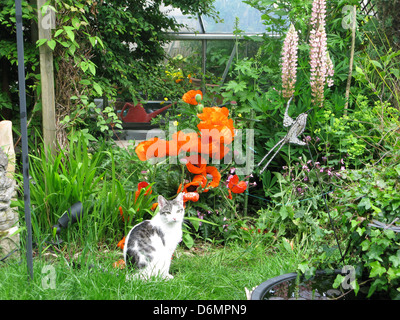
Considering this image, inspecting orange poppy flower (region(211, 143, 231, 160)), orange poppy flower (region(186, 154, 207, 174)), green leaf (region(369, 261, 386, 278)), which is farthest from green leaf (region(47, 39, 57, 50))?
green leaf (region(369, 261, 386, 278))

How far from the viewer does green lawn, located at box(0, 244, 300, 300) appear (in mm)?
2002

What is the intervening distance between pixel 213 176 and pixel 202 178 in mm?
104

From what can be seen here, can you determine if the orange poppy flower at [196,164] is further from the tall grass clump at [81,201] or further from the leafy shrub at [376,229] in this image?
the leafy shrub at [376,229]

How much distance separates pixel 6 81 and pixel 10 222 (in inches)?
84.4

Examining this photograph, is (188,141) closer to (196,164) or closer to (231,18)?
(196,164)

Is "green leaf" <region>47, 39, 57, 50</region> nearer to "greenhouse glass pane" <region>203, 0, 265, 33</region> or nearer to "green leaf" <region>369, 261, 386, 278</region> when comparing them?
"green leaf" <region>369, 261, 386, 278</region>

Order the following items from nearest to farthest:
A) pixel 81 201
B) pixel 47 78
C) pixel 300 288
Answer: pixel 300 288 < pixel 81 201 < pixel 47 78

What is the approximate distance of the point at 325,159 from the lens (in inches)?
134

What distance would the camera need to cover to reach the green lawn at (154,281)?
2002 millimetres

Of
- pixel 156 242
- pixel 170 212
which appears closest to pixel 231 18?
pixel 170 212

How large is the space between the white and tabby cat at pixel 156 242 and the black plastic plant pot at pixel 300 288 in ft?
2.17

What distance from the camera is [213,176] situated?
2998mm

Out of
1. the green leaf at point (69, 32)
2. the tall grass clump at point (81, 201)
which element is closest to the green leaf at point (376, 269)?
the tall grass clump at point (81, 201)
